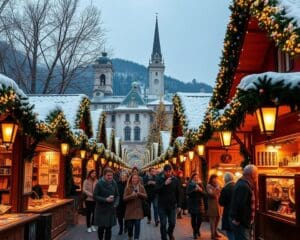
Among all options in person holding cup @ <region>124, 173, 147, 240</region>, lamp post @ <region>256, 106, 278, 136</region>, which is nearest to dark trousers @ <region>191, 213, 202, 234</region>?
person holding cup @ <region>124, 173, 147, 240</region>

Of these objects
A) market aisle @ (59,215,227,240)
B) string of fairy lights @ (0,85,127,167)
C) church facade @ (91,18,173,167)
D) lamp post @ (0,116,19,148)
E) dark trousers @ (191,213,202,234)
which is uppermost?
church facade @ (91,18,173,167)

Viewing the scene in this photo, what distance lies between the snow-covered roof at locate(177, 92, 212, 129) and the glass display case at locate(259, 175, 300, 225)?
8.13 meters

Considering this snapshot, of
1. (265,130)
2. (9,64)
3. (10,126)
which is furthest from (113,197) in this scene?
(9,64)

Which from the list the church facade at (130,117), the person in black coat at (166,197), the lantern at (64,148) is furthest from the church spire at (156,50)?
the person in black coat at (166,197)

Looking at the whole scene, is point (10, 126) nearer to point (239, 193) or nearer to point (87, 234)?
point (239, 193)

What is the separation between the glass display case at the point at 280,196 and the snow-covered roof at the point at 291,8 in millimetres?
2471

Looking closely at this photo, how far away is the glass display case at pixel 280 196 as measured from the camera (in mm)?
8402

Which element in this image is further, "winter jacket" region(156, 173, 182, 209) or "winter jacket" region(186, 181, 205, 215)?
"winter jacket" region(186, 181, 205, 215)

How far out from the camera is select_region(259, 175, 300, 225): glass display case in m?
8.40

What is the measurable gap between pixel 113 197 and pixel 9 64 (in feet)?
71.2

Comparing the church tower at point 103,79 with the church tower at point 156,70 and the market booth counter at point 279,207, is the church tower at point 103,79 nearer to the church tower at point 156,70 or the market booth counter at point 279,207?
the church tower at point 156,70

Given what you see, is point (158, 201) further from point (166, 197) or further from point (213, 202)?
point (213, 202)

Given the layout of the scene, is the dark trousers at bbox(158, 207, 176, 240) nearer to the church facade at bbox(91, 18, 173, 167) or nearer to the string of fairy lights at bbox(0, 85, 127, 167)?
the string of fairy lights at bbox(0, 85, 127, 167)

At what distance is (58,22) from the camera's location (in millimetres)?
31969
